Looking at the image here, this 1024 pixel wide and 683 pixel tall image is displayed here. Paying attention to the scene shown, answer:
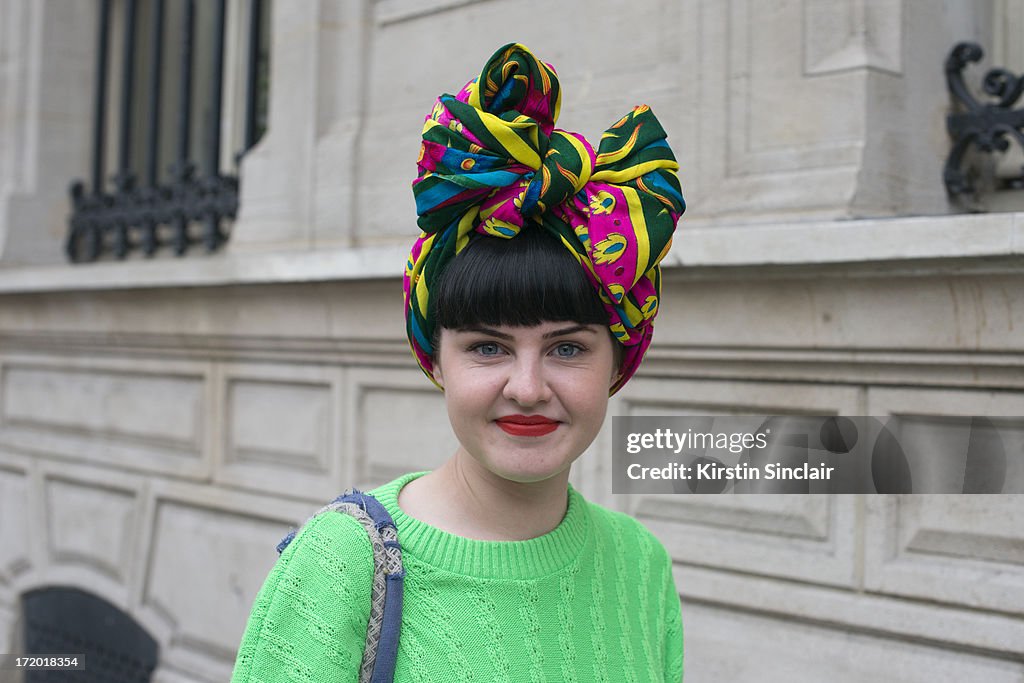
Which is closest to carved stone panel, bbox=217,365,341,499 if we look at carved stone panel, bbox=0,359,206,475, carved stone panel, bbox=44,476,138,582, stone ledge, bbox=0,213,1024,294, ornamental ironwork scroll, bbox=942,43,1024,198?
carved stone panel, bbox=0,359,206,475

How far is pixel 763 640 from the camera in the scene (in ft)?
10.3

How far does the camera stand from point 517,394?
1583 mm

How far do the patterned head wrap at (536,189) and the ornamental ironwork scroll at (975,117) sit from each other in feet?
5.95

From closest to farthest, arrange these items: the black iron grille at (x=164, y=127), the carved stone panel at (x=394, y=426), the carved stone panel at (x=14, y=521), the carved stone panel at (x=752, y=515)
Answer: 1. the carved stone panel at (x=752, y=515)
2. the carved stone panel at (x=394, y=426)
3. the black iron grille at (x=164, y=127)
4. the carved stone panel at (x=14, y=521)

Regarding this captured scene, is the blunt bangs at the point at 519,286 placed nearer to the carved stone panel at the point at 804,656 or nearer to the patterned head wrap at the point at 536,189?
the patterned head wrap at the point at 536,189

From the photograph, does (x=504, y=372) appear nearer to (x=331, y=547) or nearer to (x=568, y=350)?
(x=568, y=350)

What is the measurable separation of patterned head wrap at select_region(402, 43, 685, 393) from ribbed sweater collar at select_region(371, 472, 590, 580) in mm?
328

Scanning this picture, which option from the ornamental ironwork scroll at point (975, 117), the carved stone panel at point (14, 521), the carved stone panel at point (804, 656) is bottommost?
the carved stone panel at point (14, 521)

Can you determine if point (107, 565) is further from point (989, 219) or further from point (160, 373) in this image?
point (989, 219)

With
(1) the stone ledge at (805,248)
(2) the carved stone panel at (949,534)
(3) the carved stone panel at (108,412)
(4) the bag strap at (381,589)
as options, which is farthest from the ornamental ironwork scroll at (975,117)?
(3) the carved stone panel at (108,412)

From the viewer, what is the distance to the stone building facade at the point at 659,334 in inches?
111

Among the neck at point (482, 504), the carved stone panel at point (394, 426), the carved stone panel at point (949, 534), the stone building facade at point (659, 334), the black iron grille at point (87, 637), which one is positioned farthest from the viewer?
the black iron grille at point (87, 637)

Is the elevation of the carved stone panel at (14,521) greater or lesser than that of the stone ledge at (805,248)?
lesser

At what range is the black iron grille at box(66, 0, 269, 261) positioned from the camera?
18.2 feet
